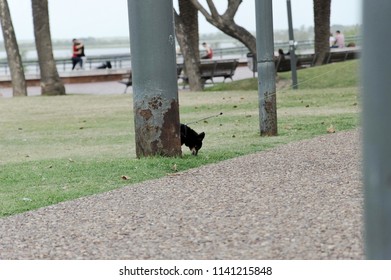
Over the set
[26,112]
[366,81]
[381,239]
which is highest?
[366,81]

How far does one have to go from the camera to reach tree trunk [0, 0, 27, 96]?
31.4 m

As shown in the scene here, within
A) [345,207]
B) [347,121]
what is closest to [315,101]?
[347,121]

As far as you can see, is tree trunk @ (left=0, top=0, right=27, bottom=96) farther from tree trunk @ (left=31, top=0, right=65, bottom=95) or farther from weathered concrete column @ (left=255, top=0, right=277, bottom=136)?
weathered concrete column @ (left=255, top=0, right=277, bottom=136)

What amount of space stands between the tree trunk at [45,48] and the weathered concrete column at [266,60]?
1682 centimetres

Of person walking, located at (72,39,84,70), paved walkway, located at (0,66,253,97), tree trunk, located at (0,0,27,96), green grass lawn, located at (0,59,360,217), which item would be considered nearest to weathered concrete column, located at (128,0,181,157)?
green grass lawn, located at (0,59,360,217)

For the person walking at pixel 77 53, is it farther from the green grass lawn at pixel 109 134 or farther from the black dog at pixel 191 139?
the black dog at pixel 191 139

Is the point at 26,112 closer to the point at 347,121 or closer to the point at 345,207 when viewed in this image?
the point at 347,121

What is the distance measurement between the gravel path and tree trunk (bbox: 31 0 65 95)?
20360mm

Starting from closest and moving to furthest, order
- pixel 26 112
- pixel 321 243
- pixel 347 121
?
pixel 321 243 < pixel 347 121 < pixel 26 112

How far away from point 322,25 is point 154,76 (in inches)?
1053

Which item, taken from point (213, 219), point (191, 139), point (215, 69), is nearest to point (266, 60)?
point (191, 139)

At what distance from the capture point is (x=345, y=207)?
8195 mm

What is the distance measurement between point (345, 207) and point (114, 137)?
942 centimetres

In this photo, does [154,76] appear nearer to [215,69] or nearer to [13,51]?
[13,51]
